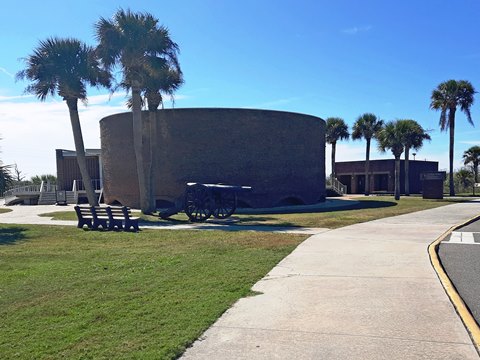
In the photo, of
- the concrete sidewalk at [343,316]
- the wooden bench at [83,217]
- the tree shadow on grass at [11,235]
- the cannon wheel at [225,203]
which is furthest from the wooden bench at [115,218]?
the concrete sidewalk at [343,316]

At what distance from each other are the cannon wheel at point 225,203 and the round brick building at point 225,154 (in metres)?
7.18

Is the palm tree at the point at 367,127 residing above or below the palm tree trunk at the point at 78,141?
above

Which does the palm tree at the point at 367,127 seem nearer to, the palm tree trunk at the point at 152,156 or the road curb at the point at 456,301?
the palm tree trunk at the point at 152,156

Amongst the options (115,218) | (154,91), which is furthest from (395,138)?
(115,218)

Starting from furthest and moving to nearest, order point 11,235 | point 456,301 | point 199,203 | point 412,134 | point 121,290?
point 412,134, point 199,203, point 11,235, point 121,290, point 456,301

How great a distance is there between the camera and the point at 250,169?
2905cm

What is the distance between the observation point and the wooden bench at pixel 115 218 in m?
15.8

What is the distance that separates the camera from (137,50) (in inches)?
901

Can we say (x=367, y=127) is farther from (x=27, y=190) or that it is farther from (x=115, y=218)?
(x=115, y=218)

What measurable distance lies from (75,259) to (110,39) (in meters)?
15.5

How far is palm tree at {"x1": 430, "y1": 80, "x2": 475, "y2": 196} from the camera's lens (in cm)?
4328

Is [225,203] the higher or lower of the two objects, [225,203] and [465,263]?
the higher

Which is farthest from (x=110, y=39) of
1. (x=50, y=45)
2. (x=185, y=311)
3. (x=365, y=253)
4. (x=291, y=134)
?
(x=185, y=311)

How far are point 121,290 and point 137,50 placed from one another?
1824 centimetres
